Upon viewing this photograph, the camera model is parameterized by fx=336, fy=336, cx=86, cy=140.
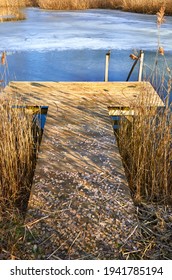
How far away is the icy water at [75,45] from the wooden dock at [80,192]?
2.75ft

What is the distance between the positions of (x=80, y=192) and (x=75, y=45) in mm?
4197

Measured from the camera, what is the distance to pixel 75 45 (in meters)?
5.50

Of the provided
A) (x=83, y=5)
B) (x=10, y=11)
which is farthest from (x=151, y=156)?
(x=83, y=5)

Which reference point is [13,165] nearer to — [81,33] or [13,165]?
[13,165]

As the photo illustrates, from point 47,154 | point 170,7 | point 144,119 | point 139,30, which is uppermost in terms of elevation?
point 170,7

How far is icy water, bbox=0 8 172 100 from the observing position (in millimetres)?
4281

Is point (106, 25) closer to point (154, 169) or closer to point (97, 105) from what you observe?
point (97, 105)

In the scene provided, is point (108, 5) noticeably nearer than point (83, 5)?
No

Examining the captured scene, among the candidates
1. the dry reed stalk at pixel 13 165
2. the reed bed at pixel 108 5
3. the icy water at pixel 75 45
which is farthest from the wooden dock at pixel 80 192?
the reed bed at pixel 108 5

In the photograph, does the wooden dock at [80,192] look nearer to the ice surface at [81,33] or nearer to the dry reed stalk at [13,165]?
the dry reed stalk at [13,165]

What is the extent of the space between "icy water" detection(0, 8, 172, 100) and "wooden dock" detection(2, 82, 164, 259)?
→ 0.84 metres
